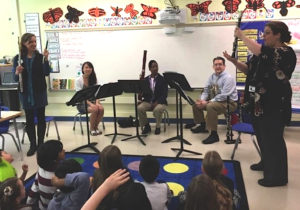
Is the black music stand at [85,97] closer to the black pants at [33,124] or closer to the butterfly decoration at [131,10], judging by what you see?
the black pants at [33,124]

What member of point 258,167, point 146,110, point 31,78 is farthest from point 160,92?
point 258,167

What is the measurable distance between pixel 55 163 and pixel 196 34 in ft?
12.2

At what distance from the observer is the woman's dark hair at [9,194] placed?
158 centimetres

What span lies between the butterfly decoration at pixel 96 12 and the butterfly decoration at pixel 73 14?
0.64 ft

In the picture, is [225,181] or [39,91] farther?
[39,91]

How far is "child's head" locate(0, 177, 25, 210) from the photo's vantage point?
158 centimetres

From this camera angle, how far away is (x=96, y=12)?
18.0 feet

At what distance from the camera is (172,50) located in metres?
5.32

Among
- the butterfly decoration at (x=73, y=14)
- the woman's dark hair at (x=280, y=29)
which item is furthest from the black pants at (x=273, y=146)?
the butterfly decoration at (x=73, y=14)

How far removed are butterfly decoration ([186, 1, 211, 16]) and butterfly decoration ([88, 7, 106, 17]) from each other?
1521mm

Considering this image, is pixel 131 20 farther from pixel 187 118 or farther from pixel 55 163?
pixel 55 163

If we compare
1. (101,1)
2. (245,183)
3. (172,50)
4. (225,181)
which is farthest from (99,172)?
(101,1)

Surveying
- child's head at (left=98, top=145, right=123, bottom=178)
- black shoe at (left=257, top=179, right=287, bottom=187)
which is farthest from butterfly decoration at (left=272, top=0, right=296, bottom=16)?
child's head at (left=98, top=145, right=123, bottom=178)

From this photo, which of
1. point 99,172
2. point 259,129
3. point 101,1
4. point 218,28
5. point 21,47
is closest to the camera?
point 99,172
